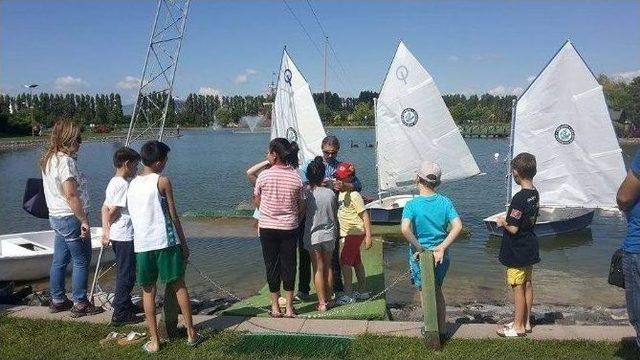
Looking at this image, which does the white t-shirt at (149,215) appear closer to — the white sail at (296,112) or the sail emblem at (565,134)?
the white sail at (296,112)

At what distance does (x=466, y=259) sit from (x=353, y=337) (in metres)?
7.06

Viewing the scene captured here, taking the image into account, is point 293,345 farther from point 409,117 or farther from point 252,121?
point 252,121

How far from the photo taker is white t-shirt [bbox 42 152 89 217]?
5.18 meters

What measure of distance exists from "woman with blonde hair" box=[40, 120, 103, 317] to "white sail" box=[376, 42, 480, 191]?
9891 millimetres

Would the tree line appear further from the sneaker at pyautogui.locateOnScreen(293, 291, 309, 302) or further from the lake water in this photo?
the sneaker at pyautogui.locateOnScreen(293, 291, 309, 302)

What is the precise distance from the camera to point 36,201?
5777 mm

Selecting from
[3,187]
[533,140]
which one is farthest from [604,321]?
[3,187]

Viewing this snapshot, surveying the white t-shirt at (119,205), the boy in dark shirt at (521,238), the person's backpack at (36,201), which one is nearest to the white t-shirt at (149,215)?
the white t-shirt at (119,205)

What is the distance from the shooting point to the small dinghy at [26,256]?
8836 millimetres

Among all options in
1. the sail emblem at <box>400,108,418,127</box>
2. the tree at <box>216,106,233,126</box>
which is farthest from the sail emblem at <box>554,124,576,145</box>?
the tree at <box>216,106,233,126</box>

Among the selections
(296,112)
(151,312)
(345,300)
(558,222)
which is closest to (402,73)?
(296,112)

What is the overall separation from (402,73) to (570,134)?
14.4 ft

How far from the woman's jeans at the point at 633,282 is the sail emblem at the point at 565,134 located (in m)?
9.77

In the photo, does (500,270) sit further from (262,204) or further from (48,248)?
(48,248)
